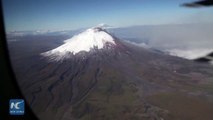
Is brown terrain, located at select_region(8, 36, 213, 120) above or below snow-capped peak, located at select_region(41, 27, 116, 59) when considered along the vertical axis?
below

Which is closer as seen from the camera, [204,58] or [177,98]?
[204,58]

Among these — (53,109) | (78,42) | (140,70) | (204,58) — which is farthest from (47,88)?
(204,58)

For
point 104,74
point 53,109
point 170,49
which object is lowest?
point 53,109

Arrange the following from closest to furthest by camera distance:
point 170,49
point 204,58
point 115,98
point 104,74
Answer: point 204,58 < point 170,49 < point 104,74 < point 115,98

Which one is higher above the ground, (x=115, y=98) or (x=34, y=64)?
(x=34, y=64)

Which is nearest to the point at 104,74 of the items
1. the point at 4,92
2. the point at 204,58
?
the point at 4,92

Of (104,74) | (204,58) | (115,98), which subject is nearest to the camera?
(204,58)

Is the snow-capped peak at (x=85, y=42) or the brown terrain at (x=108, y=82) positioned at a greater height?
the snow-capped peak at (x=85, y=42)

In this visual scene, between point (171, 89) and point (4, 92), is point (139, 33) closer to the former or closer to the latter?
point (171, 89)
